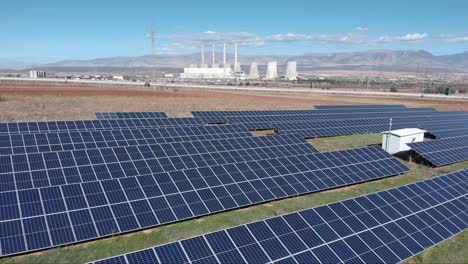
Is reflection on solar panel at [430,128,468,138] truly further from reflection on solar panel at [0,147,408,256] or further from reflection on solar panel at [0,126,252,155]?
reflection on solar panel at [0,126,252,155]

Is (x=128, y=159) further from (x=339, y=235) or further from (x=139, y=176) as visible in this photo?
(x=339, y=235)

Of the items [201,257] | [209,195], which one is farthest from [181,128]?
[201,257]

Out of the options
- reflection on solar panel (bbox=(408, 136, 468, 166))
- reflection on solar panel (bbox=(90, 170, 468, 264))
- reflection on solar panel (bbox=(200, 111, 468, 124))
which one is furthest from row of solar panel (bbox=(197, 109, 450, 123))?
reflection on solar panel (bbox=(90, 170, 468, 264))

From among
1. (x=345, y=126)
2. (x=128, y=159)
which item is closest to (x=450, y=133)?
(x=345, y=126)

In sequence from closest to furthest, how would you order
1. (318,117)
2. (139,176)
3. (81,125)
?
(139,176)
(81,125)
(318,117)

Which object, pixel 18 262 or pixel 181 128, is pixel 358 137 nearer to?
pixel 181 128

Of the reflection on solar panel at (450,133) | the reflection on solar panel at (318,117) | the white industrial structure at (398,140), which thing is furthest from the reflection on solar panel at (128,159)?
the reflection on solar panel at (450,133)

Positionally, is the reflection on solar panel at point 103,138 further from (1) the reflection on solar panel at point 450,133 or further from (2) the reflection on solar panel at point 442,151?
(1) the reflection on solar panel at point 450,133
